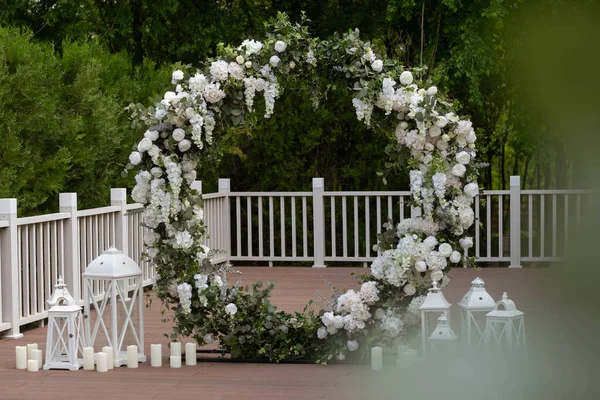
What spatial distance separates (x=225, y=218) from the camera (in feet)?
36.2

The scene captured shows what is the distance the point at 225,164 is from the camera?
12.0 metres

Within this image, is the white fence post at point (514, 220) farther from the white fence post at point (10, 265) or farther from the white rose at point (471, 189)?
the white fence post at point (10, 265)

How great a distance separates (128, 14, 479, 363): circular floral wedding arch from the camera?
17.6ft

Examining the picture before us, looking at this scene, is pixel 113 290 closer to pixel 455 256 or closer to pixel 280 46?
pixel 280 46

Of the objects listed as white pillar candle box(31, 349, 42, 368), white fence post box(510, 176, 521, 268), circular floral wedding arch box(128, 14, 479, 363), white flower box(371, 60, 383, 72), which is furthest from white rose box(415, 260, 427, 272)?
white fence post box(510, 176, 521, 268)

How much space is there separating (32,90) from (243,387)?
161 inches

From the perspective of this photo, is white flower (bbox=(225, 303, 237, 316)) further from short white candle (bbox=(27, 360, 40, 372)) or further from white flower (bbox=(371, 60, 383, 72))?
white flower (bbox=(371, 60, 383, 72))

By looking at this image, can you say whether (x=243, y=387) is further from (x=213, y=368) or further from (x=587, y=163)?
(x=587, y=163)

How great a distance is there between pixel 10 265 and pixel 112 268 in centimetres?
152

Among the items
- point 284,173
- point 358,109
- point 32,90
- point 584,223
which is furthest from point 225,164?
point 584,223

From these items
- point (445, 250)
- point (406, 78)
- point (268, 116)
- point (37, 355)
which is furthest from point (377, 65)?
point (37, 355)

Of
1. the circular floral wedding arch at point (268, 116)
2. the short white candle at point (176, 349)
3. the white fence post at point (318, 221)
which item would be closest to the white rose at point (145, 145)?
the circular floral wedding arch at point (268, 116)

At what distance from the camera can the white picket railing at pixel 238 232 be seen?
675 cm

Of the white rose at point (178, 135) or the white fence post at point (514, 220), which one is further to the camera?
the white fence post at point (514, 220)
